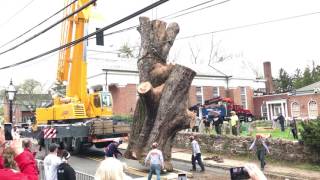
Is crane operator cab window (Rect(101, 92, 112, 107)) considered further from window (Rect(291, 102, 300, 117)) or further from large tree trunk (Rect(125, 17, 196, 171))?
window (Rect(291, 102, 300, 117))

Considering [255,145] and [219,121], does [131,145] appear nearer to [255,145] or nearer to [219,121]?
[255,145]

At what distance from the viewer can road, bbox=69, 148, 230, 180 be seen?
59.2 feet

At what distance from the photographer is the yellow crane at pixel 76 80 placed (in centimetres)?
2336

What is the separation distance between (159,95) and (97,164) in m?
4.76

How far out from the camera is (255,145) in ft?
64.0

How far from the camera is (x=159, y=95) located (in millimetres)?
Result: 18078

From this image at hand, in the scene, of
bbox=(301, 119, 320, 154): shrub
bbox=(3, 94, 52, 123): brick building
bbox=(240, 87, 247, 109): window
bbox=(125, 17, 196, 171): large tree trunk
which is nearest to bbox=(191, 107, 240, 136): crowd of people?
bbox=(301, 119, 320, 154): shrub

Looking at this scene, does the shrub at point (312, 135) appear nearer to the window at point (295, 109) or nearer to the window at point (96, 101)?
the window at point (96, 101)

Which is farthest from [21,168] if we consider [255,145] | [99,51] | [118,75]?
[99,51]

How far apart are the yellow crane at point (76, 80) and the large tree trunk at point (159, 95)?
516 cm

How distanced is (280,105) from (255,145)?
3312 cm

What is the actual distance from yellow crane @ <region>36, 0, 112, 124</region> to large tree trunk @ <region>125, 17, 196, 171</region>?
16.9ft

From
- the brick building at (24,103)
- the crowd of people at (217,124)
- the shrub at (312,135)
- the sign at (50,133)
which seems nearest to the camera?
the shrub at (312,135)

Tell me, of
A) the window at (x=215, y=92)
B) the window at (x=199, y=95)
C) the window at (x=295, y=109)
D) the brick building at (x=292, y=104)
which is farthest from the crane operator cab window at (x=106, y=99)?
the window at (x=295, y=109)
